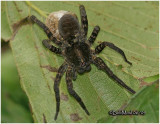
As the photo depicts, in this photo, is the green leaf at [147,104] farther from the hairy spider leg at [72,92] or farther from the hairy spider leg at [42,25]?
the hairy spider leg at [42,25]

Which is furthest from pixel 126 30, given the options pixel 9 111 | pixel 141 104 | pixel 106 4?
pixel 9 111

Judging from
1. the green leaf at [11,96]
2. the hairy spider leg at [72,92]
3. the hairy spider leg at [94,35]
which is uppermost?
the hairy spider leg at [94,35]

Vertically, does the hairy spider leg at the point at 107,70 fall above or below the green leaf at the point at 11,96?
above

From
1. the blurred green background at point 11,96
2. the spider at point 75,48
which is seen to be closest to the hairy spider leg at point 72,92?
the spider at point 75,48

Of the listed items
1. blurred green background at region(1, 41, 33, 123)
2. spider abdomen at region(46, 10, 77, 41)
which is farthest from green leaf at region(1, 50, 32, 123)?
spider abdomen at region(46, 10, 77, 41)

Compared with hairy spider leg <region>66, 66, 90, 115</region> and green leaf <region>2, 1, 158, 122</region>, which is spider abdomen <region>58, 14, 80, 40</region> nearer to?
green leaf <region>2, 1, 158, 122</region>

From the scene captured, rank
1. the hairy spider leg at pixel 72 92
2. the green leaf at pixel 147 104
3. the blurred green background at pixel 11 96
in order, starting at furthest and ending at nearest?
the blurred green background at pixel 11 96
the hairy spider leg at pixel 72 92
the green leaf at pixel 147 104
